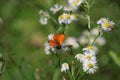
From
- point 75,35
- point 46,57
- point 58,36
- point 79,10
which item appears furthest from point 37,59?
point 58,36

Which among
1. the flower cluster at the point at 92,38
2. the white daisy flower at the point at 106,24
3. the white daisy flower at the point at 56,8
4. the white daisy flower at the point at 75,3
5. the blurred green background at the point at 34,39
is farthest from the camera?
the flower cluster at the point at 92,38

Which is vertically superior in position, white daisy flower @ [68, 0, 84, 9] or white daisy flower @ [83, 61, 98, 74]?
white daisy flower @ [68, 0, 84, 9]

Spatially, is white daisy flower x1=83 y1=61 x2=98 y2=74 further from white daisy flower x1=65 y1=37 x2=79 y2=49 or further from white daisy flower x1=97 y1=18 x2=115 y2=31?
white daisy flower x1=65 y1=37 x2=79 y2=49

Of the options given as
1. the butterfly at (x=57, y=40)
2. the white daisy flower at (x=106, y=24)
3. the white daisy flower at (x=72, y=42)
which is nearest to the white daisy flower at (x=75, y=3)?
the white daisy flower at (x=106, y=24)

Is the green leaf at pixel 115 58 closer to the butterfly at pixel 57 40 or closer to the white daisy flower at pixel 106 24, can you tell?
A: the white daisy flower at pixel 106 24

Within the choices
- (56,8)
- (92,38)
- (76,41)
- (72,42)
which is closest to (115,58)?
(72,42)

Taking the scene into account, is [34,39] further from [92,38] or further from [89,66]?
[89,66]

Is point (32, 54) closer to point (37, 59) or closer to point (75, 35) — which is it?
point (37, 59)

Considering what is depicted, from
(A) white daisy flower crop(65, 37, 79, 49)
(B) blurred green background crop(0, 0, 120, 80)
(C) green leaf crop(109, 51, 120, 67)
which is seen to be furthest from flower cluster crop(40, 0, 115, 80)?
(C) green leaf crop(109, 51, 120, 67)
